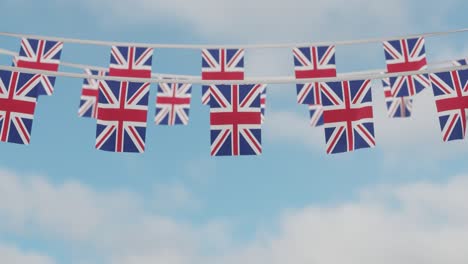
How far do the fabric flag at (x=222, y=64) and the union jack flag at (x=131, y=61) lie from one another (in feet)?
4.67

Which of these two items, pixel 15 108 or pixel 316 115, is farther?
pixel 316 115

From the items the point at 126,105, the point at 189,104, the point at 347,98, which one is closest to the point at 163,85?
the point at 189,104

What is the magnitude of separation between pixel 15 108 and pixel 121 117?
2.32 meters

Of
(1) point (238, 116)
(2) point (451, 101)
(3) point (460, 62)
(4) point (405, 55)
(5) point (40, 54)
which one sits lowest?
(1) point (238, 116)

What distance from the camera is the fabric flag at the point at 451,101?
12.0 m

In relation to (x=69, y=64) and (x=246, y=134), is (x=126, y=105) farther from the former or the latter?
(x=69, y=64)

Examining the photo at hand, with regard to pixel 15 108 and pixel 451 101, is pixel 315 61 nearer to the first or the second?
pixel 451 101

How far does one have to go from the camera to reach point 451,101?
12148 mm

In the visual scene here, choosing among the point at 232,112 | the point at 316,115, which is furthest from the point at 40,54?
the point at 316,115

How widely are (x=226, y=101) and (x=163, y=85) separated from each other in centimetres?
415

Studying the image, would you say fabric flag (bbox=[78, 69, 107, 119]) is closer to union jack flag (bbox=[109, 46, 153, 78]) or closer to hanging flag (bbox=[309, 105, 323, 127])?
union jack flag (bbox=[109, 46, 153, 78])

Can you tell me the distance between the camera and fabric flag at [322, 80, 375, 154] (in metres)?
12.0

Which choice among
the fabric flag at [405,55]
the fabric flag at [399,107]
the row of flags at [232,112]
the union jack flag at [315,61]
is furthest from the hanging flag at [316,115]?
the row of flags at [232,112]

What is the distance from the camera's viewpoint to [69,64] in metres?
15.1
